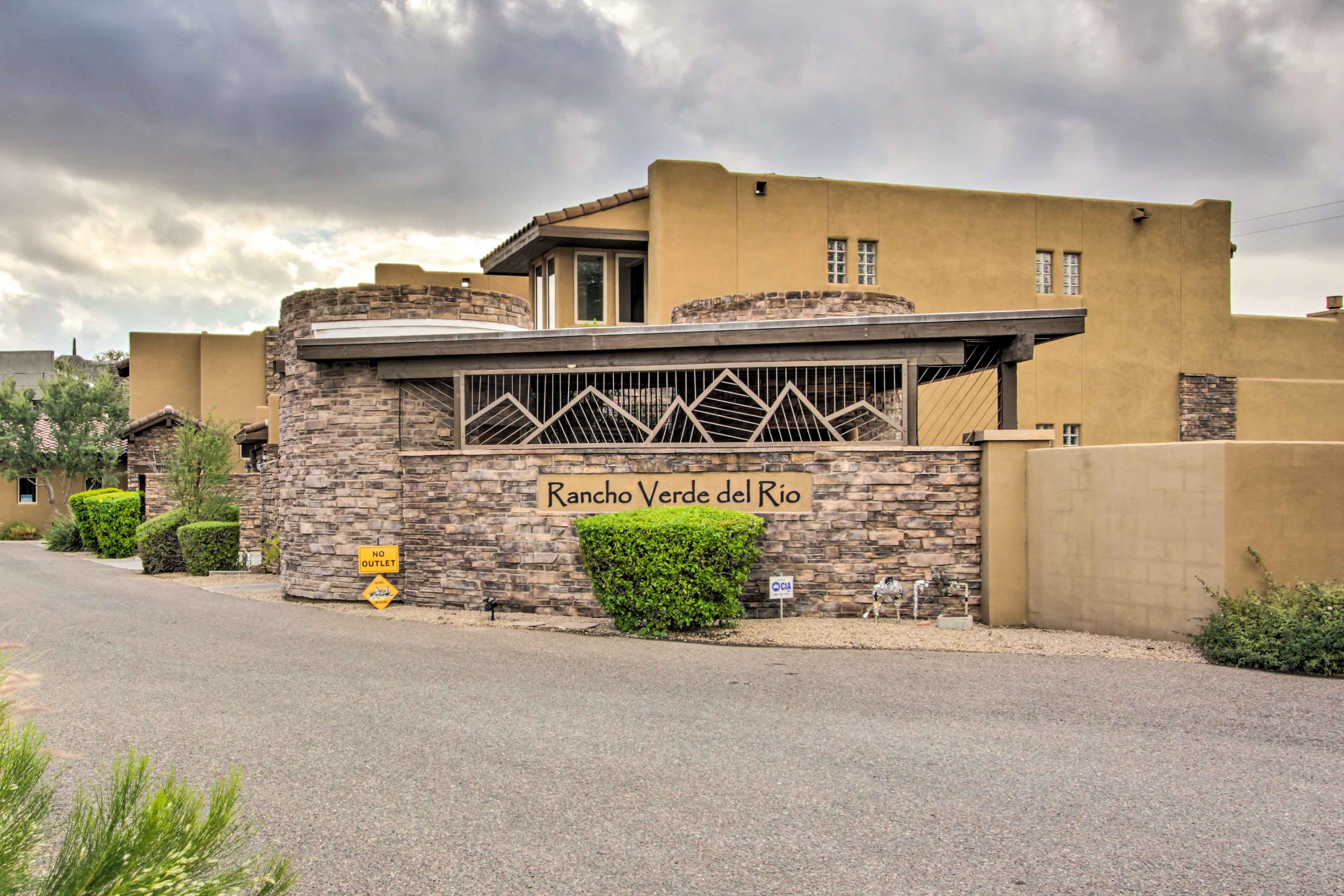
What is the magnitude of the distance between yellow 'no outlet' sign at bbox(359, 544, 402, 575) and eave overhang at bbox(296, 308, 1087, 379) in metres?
2.75

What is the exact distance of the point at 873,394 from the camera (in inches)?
547

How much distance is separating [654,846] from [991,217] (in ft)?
72.2

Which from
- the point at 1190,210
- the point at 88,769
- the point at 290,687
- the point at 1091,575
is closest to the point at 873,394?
the point at 1091,575

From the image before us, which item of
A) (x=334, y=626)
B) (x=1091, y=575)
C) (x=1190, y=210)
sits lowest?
(x=334, y=626)

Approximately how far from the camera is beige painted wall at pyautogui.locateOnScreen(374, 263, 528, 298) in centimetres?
2769

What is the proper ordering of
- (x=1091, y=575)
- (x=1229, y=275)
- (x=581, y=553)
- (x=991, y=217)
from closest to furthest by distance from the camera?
1. (x=1091, y=575)
2. (x=581, y=553)
3. (x=991, y=217)
4. (x=1229, y=275)

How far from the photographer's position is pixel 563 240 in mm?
20547

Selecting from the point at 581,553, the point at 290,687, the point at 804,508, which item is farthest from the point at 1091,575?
the point at 290,687

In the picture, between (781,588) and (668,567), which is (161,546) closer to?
(668,567)

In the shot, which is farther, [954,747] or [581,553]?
[581,553]

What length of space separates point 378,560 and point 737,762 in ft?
30.5

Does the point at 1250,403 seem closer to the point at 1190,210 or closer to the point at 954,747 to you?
the point at 1190,210

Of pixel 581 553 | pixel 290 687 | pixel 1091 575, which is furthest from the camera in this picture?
pixel 581 553

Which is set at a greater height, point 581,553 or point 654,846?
point 581,553
